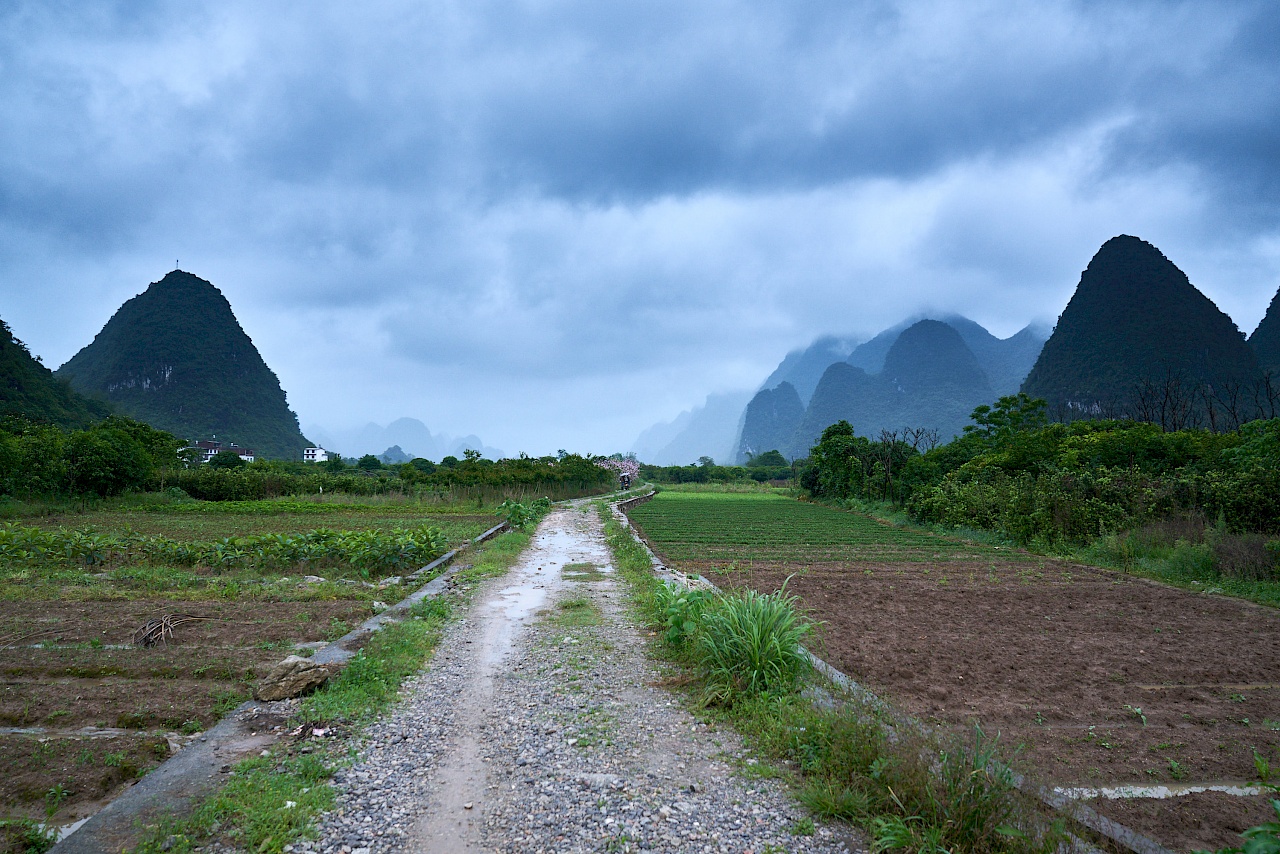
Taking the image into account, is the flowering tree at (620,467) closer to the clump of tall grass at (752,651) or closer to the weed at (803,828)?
the clump of tall grass at (752,651)

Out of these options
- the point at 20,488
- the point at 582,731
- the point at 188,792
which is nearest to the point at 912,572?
the point at 582,731

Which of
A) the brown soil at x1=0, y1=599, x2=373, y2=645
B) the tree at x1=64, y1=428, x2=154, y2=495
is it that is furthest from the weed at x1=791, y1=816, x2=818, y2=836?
the tree at x1=64, y1=428, x2=154, y2=495

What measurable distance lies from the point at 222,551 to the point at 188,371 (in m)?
122

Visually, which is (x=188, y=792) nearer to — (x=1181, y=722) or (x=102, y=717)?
(x=102, y=717)

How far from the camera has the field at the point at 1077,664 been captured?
379cm

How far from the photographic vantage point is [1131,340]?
80312mm

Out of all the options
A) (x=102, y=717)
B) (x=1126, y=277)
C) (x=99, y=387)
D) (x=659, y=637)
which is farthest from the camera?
(x=99, y=387)

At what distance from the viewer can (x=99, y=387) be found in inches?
4136

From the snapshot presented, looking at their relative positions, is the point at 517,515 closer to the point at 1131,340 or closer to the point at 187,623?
the point at 187,623

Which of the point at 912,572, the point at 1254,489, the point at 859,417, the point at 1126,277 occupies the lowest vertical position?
the point at 912,572

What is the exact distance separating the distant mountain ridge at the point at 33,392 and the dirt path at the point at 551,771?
60599 mm

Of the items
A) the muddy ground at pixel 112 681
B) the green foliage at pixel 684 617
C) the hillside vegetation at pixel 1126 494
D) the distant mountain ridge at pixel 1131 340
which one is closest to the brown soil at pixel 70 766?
the muddy ground at pixel 112 681

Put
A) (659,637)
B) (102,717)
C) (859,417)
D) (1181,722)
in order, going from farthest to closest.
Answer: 1. (859,417)
2. (659,637)
3. (1181,722)
4. (102,717)

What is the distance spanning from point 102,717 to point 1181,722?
7.69 m
